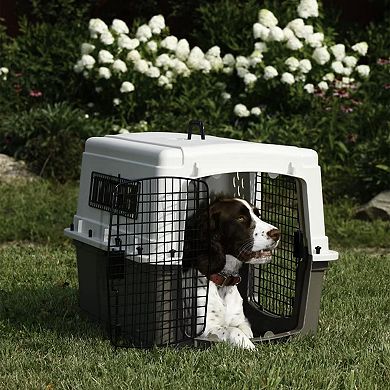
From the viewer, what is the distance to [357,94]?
10664 mm

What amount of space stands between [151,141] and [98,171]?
1.31ft

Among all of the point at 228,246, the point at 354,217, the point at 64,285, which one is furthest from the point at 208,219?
the point at 354,217

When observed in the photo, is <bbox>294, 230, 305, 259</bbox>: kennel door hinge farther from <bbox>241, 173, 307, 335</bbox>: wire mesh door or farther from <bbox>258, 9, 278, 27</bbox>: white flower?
<bbox>258, 9, 278, 27</bbox>: white flower

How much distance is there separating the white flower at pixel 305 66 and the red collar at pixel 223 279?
18.5 feet

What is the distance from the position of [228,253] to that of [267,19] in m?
6.14

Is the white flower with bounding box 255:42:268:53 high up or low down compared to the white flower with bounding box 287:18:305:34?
down

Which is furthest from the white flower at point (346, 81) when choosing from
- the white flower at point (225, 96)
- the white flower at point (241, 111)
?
the white flower at point (225, 96)

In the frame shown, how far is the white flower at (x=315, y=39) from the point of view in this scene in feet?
35.0

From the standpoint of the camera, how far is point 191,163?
4.71 metres

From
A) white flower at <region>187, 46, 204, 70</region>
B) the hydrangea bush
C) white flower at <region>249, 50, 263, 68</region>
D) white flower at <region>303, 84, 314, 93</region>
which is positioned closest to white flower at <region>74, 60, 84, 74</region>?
the hydrangea bush

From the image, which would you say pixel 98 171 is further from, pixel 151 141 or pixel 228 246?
pixel 228 246

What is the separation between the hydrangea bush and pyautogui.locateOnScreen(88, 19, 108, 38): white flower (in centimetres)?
1

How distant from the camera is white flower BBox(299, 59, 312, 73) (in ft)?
34.0

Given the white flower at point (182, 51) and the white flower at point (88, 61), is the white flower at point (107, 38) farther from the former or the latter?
the white flower at point (182, 51)
